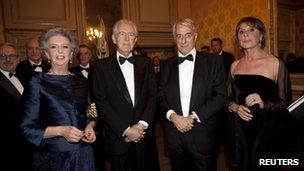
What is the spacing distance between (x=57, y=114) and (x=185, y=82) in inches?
45.8

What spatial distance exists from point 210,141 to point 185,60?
776 mm

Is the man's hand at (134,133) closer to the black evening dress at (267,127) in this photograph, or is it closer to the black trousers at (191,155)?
the black trousers at (191,155)

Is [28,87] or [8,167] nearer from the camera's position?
[28,87]

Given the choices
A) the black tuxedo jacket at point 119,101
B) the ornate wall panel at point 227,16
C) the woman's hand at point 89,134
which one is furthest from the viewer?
the ornate wall panel at point 227,16

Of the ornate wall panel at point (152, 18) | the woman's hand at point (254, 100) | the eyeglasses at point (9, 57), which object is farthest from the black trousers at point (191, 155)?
the ornate wall panel at point (152, 18)

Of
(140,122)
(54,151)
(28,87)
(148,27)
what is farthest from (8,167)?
(148,27)

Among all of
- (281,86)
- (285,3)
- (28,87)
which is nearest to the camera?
(28,87)

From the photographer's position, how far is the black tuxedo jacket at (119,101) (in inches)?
97.8

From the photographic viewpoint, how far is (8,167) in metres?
2.63

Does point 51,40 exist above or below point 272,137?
above

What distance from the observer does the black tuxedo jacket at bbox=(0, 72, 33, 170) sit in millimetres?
2611

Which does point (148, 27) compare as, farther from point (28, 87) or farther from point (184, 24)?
point (28, 87)

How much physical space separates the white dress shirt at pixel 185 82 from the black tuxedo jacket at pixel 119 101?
0.26m

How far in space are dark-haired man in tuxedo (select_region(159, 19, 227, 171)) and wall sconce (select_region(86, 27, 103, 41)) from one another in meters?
5.80
